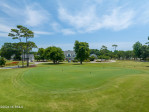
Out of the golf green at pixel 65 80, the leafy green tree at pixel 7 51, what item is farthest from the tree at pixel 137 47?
the leafy green tree at pixel 7 51

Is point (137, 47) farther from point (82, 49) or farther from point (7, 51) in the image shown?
point (7, 51)

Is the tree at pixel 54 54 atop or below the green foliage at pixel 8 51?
below

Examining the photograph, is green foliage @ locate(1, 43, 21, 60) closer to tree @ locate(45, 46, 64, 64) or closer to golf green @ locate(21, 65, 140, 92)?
tree @ locate(45, 46, 64, 64)

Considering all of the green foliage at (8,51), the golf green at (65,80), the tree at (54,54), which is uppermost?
the green foliage at (8,51)

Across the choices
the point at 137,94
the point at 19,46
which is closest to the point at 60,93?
the point at 137,94

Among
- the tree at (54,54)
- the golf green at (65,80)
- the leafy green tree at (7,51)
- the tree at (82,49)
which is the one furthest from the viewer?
the leafy green tree at (7,51)

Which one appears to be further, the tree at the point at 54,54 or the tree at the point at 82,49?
the tree at the point at 54,54

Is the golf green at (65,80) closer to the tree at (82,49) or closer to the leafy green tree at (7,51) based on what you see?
the tree at (82,49)

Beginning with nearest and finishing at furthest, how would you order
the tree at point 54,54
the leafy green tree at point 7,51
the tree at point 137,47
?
the tree at point 54,54
the tree at point 137,47
the leafy green tree at point 7,51

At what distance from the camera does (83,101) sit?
18.7 feet

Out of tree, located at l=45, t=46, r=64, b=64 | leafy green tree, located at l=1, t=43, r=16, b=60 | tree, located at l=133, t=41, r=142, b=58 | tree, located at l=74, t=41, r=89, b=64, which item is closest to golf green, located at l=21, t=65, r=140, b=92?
tree, located at l=74, t=41, r=89, b=64

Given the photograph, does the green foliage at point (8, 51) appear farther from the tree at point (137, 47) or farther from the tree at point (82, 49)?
the tree at point (137, 47)

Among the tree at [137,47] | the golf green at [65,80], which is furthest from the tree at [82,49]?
the tree at [137,47]

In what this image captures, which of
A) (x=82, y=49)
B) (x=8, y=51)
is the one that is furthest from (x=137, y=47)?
(x=8, y=51)
